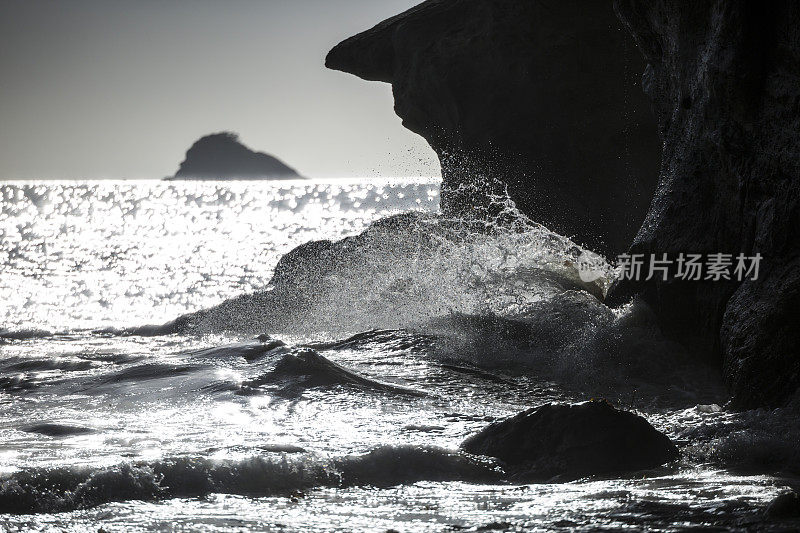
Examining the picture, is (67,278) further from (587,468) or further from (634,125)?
(587,468)

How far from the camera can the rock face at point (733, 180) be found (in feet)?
18.4

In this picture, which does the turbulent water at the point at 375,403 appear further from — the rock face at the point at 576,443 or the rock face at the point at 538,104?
the rock face at the point at 538,104

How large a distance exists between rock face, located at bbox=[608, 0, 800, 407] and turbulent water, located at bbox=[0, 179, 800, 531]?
0.36 meters

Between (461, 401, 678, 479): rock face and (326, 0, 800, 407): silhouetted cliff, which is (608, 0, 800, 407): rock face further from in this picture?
(461, 401, 678, 479): rock face

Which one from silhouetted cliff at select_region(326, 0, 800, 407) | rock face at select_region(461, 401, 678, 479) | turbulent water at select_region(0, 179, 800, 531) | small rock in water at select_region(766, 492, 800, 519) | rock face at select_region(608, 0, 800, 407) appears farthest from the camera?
silhouetted cliff at select_region(326, 0, 800, 407)

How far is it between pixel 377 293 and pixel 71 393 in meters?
5.09

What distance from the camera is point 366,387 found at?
649 centimetres

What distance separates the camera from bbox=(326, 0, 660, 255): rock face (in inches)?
482

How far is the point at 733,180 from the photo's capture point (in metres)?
6.74
